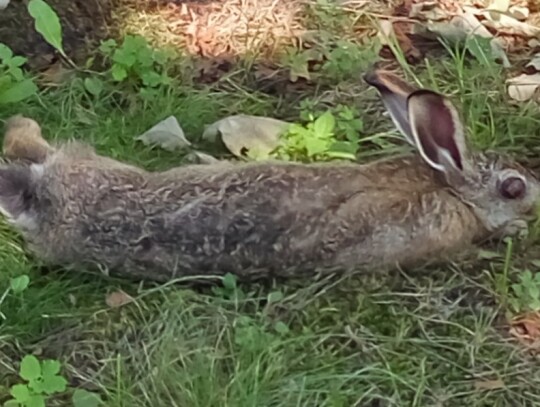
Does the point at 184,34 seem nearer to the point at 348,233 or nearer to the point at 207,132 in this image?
the point at 207,132

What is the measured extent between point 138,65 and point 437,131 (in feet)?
3.85

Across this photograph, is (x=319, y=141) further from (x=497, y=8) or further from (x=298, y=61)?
(x=497, y=8)

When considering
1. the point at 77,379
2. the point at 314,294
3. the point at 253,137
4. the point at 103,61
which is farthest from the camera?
the point at 103,61

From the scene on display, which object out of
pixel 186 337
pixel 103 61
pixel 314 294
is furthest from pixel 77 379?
pixel 103 61

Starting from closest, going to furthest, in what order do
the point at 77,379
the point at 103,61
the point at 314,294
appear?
1. the point at 77,379
2. the point at 314,294
3. the point at 103,61

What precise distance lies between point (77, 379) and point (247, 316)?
0.51m

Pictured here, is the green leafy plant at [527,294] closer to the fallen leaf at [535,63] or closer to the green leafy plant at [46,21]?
the fallen leaf at [535,63]

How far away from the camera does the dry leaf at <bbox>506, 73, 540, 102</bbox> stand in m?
4.51

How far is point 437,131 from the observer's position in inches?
155

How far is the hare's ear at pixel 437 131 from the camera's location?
154 inches

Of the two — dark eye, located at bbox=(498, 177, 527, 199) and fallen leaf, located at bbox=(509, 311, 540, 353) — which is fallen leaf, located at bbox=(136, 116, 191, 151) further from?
fallen leaf, located at bbox=(509, 311, 540, 353)

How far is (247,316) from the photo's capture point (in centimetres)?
369

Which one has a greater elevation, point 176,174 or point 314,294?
point 176,174

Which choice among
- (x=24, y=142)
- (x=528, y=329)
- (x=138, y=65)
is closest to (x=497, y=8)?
(x=138, y=65)
